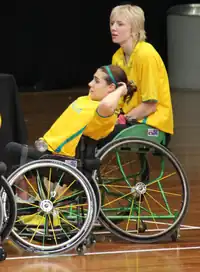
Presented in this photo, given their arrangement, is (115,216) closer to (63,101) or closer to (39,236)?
(39,236)

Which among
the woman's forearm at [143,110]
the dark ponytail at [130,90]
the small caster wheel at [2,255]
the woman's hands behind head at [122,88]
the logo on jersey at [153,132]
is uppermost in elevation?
the woman's hands behind head at [122,88]

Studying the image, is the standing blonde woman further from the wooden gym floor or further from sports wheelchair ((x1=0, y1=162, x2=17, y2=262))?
sports wheelchair ((x1=0, y1=162, x2=17, y2=262))

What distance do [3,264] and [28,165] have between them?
47cm

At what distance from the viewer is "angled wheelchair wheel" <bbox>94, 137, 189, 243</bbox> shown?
14.8ft

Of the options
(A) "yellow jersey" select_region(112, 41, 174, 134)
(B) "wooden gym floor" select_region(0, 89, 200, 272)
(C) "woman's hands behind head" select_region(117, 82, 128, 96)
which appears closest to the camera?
(B) "wooden gym floor" select_region(0, 89, 200, 272)

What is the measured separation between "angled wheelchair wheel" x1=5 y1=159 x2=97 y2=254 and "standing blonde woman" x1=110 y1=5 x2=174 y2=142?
635 millimetres

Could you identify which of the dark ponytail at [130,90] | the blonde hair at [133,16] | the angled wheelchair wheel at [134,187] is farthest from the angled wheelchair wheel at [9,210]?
the blonde hair at [133,16]

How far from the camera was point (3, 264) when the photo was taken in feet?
13.5

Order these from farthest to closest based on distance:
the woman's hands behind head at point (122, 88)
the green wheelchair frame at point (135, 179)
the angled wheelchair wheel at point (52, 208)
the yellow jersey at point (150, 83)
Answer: the yellow jersey at point (150, 83) < the green wheelchair frame at point (135, 179) < the woman's hands behind head at point (122, 88) < the angled wheelchair wheel at point (52, 208)

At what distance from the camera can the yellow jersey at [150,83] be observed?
4.70 m

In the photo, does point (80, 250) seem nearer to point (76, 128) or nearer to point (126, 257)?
point (126, 257)

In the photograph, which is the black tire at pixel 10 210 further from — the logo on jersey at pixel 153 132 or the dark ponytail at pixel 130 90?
the logo on jersey at pixel 153 132

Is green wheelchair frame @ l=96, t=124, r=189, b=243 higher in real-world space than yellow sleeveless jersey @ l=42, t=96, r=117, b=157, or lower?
lower

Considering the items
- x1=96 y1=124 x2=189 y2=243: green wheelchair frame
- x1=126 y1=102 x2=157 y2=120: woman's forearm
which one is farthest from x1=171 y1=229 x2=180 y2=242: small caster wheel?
x1=126 y1=102 x2=157 y2=120: woman's forearm
